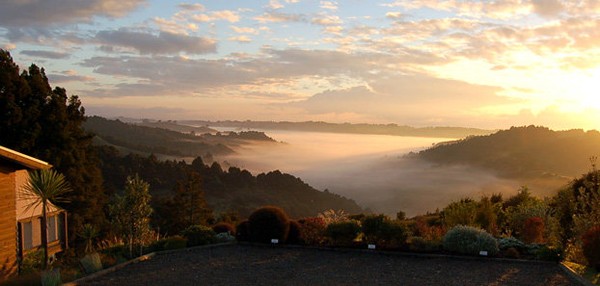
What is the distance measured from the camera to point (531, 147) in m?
150

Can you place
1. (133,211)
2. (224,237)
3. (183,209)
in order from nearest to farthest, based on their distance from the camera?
(133,211) → (224,237) → (183,209)

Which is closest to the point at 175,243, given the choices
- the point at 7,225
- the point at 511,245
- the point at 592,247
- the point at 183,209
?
the point at 7,225

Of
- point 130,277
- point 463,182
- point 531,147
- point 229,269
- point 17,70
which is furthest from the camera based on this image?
point 531,147

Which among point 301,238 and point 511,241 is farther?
point 301,238

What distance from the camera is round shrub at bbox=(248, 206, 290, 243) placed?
16672 mm

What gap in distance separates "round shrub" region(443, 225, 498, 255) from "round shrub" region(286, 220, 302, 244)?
15.7 ft

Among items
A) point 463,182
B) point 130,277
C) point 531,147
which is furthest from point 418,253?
point 531,147

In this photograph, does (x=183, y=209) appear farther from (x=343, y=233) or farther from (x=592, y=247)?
(x=592, y=247)

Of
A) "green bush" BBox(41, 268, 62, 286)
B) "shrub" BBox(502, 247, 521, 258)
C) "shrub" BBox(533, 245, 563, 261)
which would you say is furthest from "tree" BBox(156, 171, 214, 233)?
"shrub" BBox(533, 245, 563, 261)

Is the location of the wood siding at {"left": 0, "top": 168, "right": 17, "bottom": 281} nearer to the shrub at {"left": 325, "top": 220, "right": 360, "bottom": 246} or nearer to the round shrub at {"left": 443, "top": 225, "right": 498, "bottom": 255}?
the shrub at {"left": 325, "top": 220, "right": 360, "bottom": 246}

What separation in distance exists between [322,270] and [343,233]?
3230 millimetres

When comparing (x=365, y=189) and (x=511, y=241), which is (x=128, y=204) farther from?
(x=365, y=189)

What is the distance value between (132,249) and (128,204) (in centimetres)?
166

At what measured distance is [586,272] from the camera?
1219 centimetres
